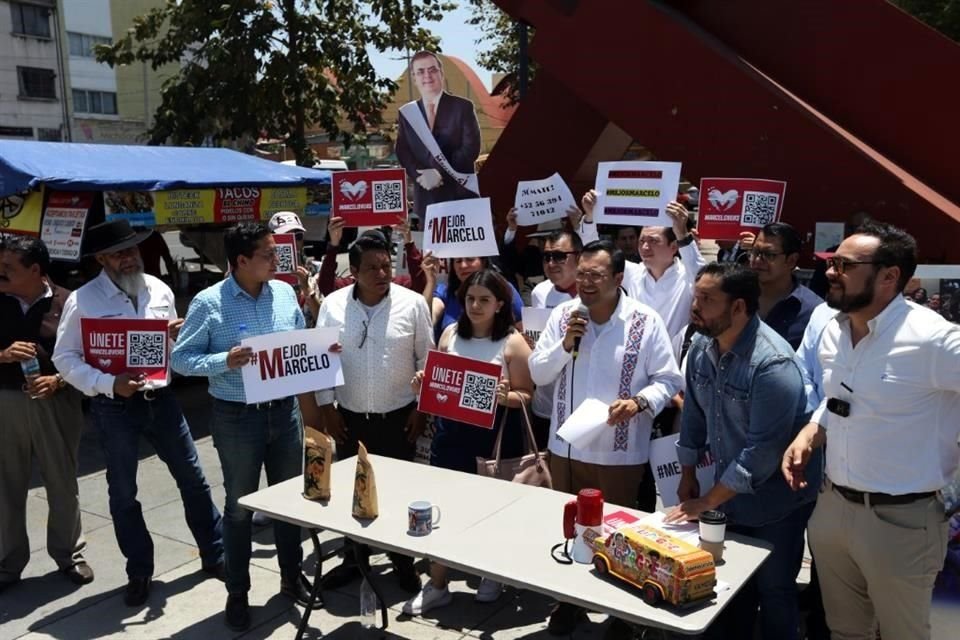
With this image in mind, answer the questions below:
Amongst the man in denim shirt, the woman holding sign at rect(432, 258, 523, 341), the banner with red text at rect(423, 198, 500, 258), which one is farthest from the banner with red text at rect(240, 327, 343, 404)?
the man in denim shirt

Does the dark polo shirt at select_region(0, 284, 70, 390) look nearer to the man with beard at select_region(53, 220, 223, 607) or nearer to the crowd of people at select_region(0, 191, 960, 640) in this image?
the crowd of people at select_region(0, 191, 960, 640)

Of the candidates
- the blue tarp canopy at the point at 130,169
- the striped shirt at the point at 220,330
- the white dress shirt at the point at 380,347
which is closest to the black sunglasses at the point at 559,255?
the white dress shirt at the point at 380,347

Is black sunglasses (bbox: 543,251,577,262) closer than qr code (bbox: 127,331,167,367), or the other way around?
qr code (bbox: 127,331,167,367)

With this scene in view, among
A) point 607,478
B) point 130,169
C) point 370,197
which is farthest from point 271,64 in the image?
point 607,478

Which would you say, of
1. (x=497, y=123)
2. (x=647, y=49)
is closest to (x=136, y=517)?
(x=647, y=49)

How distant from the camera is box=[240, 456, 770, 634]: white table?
9.44ft

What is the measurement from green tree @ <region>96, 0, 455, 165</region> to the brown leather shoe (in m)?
12.8

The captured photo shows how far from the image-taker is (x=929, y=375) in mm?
2920

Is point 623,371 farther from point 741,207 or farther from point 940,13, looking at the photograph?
point 940,13

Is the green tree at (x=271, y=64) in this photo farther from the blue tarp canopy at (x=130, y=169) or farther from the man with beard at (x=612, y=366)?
the man with beard at (x=612, y=366)

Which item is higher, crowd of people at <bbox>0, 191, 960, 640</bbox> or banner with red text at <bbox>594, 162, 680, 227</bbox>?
banner with red text at <bbox>594, 162, 680, 227</bbox>

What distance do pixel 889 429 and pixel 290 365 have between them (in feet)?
9.18

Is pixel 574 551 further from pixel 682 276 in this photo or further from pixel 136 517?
pixel 136 517

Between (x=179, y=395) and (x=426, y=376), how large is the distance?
5.95 metres
